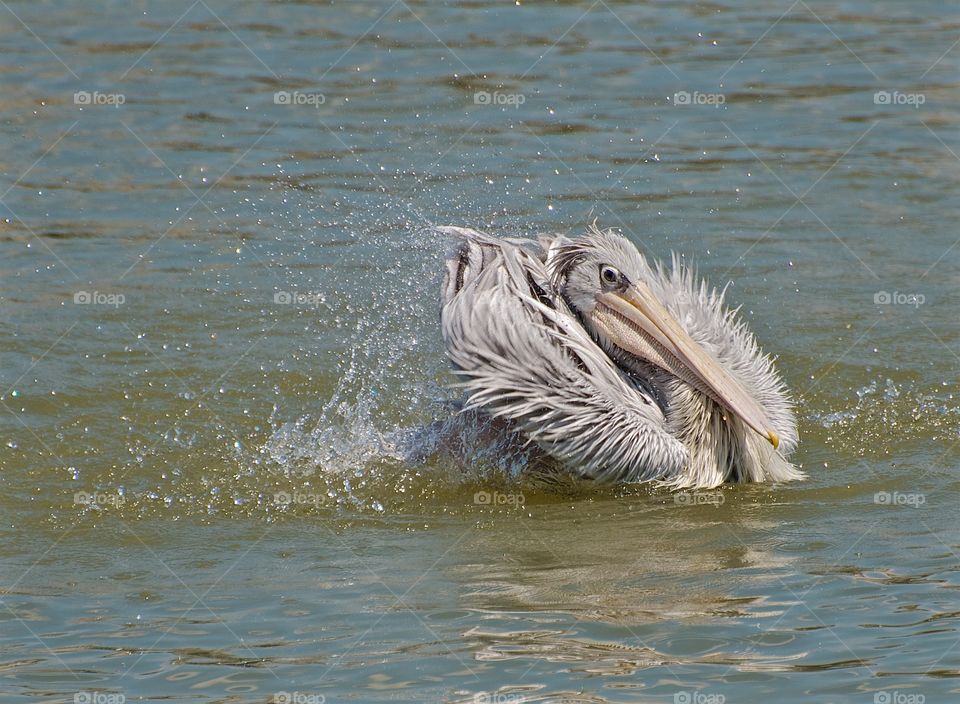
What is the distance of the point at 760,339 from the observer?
9.89 meters

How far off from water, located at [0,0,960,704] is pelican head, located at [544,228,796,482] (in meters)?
0.49

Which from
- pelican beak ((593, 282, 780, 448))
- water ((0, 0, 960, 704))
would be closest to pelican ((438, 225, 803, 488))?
pelican beak ((593, 282, 780, 448))

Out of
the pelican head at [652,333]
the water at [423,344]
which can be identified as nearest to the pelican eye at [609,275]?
the pelican head at [652,333]

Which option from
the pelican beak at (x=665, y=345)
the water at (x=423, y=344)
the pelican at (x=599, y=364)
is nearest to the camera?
the water at (x=423, y=344)

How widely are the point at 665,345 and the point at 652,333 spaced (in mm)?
92

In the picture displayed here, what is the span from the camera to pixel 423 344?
325 inches

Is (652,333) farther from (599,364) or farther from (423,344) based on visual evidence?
(423,344)

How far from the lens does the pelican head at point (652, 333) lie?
288 inches

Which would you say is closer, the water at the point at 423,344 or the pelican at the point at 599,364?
the water at the point at 423,344

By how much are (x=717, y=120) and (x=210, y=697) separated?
31.5ft

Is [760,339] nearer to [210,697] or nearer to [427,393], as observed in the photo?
[427,393]

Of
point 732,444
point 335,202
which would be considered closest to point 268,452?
point 732,444

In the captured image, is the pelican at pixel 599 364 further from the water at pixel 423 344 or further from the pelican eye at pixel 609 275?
the water at pixel 423 344

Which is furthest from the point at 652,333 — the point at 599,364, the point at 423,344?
the point at 423,344
